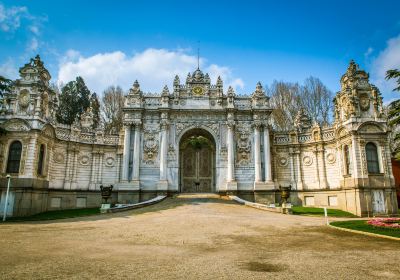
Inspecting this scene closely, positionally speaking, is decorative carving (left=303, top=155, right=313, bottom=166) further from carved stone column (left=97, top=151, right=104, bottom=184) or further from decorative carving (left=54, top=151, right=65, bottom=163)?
decorative carving (left=54, top=151, right=65, bottom=163)

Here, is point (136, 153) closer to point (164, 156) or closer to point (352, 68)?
point (164, 156)

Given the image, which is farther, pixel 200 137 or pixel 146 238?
pixel 200 137

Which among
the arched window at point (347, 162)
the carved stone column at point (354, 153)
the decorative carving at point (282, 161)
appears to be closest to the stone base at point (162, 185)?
the decorative carving at point (282, 161)

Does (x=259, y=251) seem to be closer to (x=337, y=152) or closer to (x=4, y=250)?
(x=4, y=250)

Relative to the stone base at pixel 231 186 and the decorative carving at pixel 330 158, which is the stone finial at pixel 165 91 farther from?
the decorative carving at pixel 330 158

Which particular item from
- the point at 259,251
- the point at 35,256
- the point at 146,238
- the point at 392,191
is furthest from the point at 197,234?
the point at 392,191

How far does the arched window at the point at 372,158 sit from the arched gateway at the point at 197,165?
590 inches

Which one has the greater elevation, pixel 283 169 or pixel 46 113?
pixel 46 113

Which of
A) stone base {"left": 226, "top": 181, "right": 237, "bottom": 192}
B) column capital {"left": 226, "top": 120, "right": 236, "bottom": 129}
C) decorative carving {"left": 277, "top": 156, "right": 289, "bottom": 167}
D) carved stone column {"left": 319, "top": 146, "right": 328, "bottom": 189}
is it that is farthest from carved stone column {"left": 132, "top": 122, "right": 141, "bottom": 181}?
carved stone column {"left": 319, "top": 146, "right": 328, "bottom": 189}

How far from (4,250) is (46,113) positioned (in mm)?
20444

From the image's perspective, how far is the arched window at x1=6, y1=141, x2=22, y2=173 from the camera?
2478 cm

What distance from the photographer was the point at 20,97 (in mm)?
26281

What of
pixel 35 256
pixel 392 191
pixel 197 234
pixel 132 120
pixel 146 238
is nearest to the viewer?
pixel 35 256

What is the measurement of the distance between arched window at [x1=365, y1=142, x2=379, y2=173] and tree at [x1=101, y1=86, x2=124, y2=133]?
3224 cm
